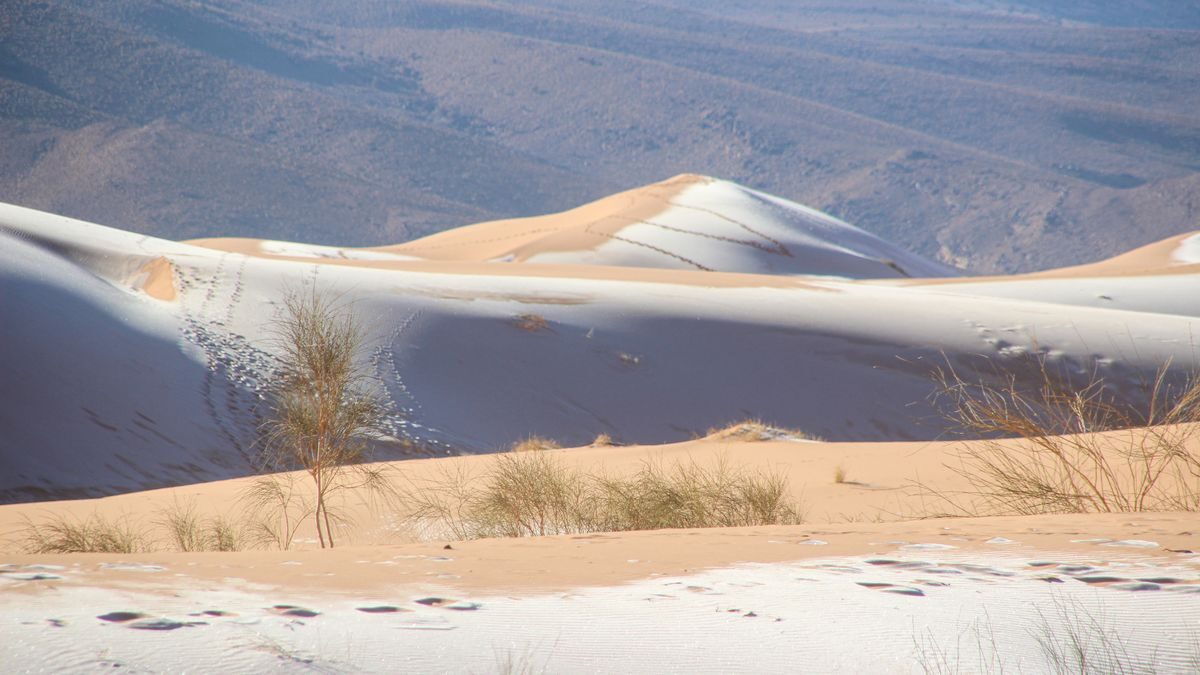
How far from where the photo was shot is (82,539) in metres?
7.49

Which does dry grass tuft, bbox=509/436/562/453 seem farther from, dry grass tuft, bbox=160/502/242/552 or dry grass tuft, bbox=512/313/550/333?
dry grass tuft, bbox=160/502/242/552

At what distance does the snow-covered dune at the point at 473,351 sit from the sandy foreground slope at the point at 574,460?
2.2 inches

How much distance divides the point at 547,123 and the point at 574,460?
394 ft

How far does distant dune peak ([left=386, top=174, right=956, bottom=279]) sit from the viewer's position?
129 feet

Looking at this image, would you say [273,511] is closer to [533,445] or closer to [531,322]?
[533,445]

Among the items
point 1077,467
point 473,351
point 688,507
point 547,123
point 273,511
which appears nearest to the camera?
point 688,507

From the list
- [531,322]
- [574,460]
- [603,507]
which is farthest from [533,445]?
[531,322]

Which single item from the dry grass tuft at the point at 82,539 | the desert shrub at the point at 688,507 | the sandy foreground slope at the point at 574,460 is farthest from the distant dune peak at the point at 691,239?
the dry grass tuft at the point at 82,539

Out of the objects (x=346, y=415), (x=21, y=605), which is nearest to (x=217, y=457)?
(x=346, y=415)

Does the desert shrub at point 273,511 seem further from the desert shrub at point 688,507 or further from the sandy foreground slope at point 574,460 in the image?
the desert shrub at point 688,507

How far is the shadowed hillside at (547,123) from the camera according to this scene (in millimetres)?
88562

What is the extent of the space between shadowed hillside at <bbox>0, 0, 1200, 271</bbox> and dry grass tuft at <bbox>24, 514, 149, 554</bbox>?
76020 mm

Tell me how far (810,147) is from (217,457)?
108674 millimetres

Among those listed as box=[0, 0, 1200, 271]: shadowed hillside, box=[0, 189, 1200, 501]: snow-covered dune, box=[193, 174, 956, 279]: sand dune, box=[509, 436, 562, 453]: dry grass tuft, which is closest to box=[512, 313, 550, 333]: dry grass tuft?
box=[0, 189, 1200, 501]: snow-covered dune
